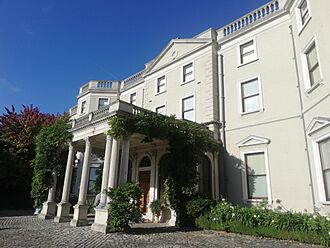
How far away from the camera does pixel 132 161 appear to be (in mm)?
18062

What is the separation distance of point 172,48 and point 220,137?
8323 mm

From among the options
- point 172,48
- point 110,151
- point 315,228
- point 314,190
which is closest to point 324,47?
point 314,190

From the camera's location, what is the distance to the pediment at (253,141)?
1363 cm

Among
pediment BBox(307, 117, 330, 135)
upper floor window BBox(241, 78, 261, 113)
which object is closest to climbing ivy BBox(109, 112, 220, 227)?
upper floor window BBox(241, 78, 261, 113)

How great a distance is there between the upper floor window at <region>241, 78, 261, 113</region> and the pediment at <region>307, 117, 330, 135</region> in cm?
337

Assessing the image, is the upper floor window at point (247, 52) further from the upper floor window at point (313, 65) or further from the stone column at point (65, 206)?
the stone column at point (65, 206)

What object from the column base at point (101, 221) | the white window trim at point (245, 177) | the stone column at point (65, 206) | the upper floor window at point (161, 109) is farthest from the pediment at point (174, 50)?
the column base at point (101, 221)

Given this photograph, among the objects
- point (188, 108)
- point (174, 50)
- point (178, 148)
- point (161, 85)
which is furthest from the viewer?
point (161, 85)

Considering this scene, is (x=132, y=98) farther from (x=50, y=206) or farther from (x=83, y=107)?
(x=50, y=206)

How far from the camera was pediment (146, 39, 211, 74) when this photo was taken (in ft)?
60.5

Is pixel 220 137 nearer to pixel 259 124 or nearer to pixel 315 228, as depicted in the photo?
pixel 259 124

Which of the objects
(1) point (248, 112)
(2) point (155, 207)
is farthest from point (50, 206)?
(1) point (248, 112)

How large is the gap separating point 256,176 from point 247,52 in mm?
7499

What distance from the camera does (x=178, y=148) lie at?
13258mm
